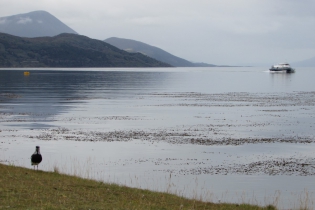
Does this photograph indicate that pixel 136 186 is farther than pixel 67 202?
Yes

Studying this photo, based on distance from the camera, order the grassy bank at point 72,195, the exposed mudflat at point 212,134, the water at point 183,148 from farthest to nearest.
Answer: the exposed mudflat at point 212,134 → the water at point 183,148 → the grassy bank at point 72,195

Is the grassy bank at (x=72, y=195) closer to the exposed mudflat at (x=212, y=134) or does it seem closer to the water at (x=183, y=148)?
the water at (x=183, y=148)

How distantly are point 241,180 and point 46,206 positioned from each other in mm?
12623

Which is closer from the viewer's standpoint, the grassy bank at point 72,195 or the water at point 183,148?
the grassy bank at point 72,195

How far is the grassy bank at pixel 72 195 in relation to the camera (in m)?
15.9

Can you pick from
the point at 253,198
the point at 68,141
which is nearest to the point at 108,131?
the point at 68,141

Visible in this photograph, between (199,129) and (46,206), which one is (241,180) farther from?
(199,129)

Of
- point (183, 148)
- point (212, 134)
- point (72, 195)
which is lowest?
point (72, 195)

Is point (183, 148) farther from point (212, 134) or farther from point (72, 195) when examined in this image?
point (72, 195)

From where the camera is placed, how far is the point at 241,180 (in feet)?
81.6

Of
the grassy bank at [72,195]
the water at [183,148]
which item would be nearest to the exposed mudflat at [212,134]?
the water at [183,148]

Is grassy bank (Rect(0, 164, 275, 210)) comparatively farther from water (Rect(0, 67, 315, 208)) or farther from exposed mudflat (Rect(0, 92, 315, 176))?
exposed mudflat (Rect(0, 92, 315, 176))

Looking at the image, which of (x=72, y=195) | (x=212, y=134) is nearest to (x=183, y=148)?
(x=212, y=134)

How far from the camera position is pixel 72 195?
17812 mm
